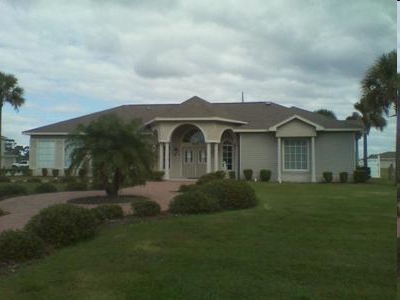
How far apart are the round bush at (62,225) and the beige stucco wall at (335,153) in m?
20.1

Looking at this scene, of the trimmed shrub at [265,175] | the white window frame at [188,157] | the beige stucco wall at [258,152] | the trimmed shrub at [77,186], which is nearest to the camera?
the trimmed shrub at [77,186]

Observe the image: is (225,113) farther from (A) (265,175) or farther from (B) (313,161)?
(B) (313,161)

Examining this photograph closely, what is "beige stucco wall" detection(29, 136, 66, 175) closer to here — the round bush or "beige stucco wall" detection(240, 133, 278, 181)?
"beige stucco wall" detection(240, 133, 278, 181)

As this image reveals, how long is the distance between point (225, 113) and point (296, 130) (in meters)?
5.04

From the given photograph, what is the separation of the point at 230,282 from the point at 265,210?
5.46 meters

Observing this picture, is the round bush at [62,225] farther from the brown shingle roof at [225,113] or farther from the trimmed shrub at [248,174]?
the trimmed shrub at [248,174]

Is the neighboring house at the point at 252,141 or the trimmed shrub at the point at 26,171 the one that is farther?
the trimmed shrub at the point at 26,171

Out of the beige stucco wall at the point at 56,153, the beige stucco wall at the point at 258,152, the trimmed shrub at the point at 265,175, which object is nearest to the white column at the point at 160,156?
the beige stucco wall at the point at 258,152

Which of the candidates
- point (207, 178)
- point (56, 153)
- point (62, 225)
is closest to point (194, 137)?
point (56, 153)

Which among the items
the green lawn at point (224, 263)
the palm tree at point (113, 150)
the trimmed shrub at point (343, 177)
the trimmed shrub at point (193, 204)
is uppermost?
the palm tree at point (113, 150)

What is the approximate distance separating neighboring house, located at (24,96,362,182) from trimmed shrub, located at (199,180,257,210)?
14.5m

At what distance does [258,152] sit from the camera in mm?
27797

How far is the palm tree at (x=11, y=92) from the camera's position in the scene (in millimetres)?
9151

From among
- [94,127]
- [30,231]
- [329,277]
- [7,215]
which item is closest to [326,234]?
[329,277]
